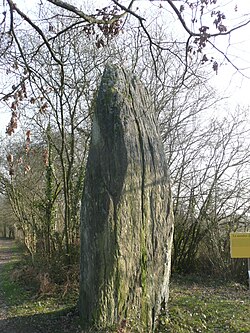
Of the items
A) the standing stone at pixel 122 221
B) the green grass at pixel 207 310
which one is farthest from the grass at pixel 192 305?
the standing stone at pixel 122 221

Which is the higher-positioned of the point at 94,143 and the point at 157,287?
the point at 94,143

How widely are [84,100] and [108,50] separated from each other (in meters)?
1.41

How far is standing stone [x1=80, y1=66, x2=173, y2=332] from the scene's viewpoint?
21.6 feet

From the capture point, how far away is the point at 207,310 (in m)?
7.77

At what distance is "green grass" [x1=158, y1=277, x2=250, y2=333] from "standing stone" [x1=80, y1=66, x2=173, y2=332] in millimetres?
372

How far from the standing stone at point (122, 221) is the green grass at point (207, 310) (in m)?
0.37

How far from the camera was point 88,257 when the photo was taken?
6754mm

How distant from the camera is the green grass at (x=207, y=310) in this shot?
23.1 ft

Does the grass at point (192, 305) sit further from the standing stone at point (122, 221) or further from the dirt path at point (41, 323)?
the standing stone at point (122, 221)

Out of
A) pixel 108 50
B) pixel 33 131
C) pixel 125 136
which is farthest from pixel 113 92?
pixel 33 131

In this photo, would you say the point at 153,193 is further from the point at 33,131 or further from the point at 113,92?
the point at 33,131

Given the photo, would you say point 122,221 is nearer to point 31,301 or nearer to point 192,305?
point 192,305

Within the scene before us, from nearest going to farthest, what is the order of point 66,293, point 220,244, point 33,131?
point 66,293 → point 220,244 → point 33,131

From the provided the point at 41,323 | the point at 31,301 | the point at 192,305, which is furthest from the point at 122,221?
the point at 31,301
